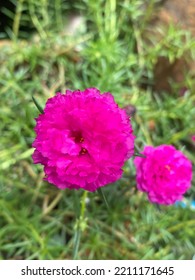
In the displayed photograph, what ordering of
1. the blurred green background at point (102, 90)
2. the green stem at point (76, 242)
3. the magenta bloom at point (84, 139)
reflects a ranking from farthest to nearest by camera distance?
1. the blurred green background at point (102, 90)
2. the green stem at point (76, 242)
3. the magenta bloom at point (84, 139)

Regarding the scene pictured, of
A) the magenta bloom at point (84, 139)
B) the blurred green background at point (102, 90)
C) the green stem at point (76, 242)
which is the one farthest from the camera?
the blurred green background at point (102, 90)

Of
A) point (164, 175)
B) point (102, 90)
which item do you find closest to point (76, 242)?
point (164, 175)

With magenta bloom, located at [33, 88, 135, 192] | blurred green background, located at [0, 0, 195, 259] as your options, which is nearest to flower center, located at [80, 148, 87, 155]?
magenta bloom, located at [33, 88, 135, 192]

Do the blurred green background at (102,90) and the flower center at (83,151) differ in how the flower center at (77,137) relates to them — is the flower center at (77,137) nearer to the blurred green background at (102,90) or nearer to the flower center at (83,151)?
the flower center at (83,151)

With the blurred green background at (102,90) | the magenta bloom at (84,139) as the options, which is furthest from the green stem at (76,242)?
the magenta bloom at (84,139)

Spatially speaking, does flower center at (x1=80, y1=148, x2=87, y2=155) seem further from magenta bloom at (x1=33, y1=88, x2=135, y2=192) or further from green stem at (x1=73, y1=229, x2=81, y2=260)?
green stem at (x1=73, y1=229, x2=81, y2=260)

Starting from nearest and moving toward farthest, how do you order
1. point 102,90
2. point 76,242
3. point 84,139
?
point 84,139, point 76,242, point 102,90

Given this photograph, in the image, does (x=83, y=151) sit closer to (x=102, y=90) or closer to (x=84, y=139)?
(x=84, y=139)
